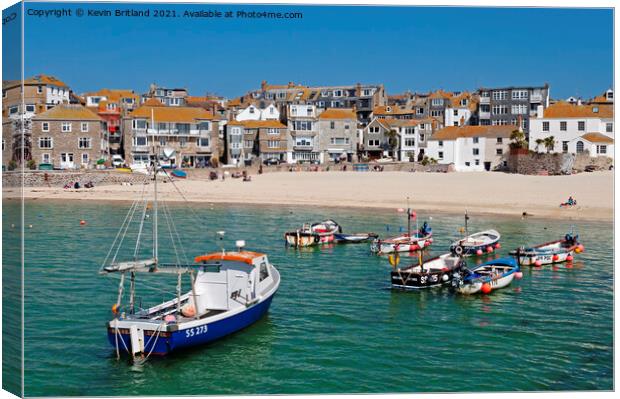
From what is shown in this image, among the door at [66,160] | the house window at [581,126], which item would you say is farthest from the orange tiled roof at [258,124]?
the house window at [581,126]

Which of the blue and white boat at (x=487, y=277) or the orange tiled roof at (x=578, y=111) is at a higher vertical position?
the orange tiled roof at (x=578, y=111)

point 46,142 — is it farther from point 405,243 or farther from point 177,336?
point 177,336

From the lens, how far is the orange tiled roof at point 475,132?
8819 centimetres

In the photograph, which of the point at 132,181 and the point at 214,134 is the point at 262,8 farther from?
the point at 214,134

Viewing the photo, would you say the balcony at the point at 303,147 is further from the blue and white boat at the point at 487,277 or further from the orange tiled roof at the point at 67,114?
the blue and white boat at the point at 487,277

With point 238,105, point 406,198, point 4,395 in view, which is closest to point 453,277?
point 4,395

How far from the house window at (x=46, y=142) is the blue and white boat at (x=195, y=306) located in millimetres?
49868

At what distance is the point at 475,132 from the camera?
8894 cm

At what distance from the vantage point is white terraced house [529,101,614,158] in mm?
72875

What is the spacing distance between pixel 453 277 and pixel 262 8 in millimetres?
18451

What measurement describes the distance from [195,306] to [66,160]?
192 ft

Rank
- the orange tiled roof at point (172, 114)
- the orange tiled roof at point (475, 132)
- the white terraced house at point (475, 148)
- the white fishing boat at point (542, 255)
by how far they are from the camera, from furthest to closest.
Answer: the orange tiled roof at point (172, 114) → the orange tiled roof at point (475, 132) → the white terraced house at point (475, 148) → the white fishing boat at point (542, 255)

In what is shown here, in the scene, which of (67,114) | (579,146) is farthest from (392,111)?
(67,114)

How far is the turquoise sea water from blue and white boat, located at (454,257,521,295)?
49 centimetres
